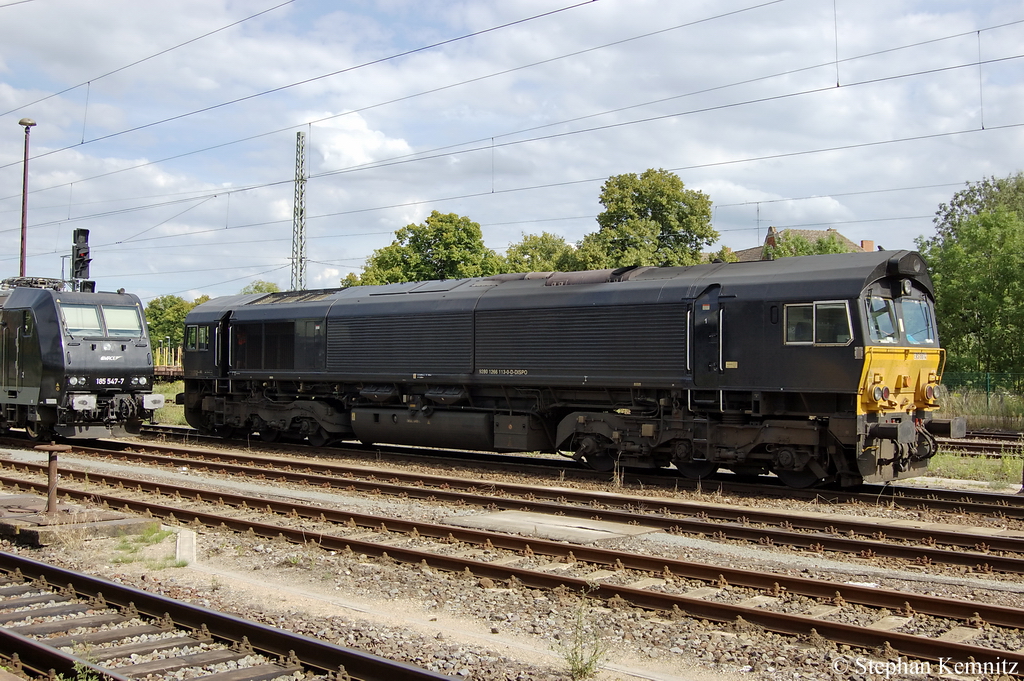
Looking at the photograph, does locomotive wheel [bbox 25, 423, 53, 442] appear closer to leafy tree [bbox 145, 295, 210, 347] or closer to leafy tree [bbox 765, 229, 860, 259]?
leafy tree [bbox 765, 229, 860, 259]

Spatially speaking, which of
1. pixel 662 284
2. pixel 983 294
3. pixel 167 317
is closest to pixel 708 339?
pixel 662 284

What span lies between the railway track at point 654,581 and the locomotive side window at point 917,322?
22.5 ft

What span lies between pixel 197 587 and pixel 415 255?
38.5m

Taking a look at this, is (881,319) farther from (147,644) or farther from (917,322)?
(147,644)

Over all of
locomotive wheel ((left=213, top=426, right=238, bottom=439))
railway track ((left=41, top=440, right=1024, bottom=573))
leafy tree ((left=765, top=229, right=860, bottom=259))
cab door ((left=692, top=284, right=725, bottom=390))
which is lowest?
railway track ((left=41, top=440, right=1024, bottom=573))

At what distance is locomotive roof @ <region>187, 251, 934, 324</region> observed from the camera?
41.9 feet

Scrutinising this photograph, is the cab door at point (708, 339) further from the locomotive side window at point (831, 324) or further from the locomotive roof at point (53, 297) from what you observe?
the locomotive roof at point (53, 297)

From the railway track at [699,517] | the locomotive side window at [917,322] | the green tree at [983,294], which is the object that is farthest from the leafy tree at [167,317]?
the locomotive side window at [917,322]

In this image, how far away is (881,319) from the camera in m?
12.7

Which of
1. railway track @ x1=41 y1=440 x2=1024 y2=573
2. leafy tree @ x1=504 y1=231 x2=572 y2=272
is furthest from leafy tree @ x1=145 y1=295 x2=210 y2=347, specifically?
railway track @ x1=41 y1=440 x2=1024 y2=573

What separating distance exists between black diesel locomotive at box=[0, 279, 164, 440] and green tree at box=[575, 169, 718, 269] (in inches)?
902

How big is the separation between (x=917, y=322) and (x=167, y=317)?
313 ft

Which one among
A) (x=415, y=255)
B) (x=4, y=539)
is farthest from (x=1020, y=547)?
(x=415, y=255)

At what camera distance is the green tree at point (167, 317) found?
96.0 m
